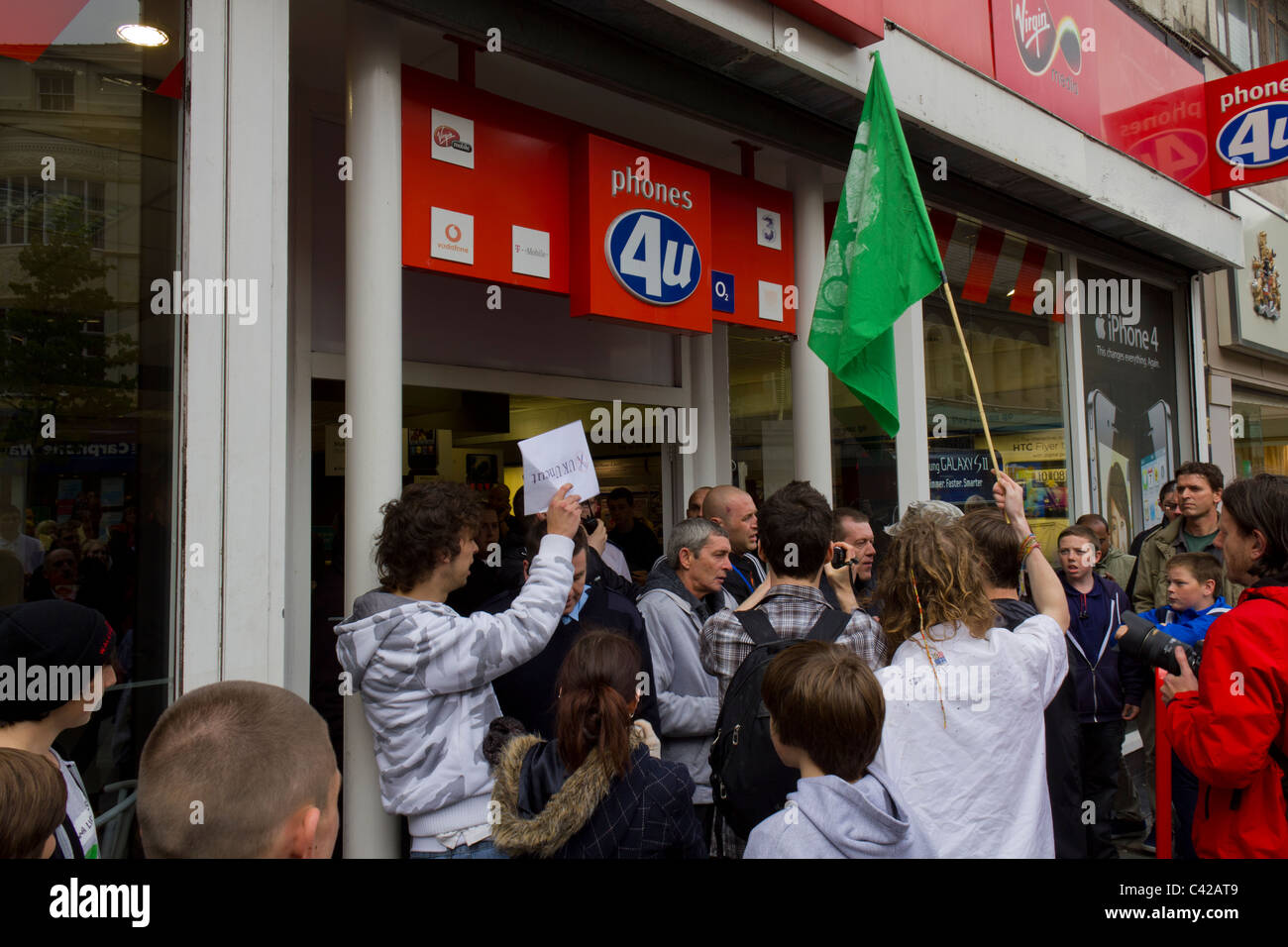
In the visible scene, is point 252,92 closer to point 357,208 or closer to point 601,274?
point 357,208


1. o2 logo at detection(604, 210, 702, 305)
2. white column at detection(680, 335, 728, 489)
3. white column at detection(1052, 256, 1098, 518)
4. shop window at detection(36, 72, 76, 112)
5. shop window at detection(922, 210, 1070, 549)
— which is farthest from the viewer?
white column at detection(1052, 256, 1098, 518)

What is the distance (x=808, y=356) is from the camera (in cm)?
617

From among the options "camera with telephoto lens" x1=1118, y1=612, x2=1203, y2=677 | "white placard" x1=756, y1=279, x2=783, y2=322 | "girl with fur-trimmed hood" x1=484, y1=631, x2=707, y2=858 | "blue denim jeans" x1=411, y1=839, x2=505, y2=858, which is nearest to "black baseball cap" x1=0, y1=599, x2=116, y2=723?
"girl with fur-trimmed hood" x1=484, y1=631, x2=707, y2=858

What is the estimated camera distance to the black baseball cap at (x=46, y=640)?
2.06 metres

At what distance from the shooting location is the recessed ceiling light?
3.45 m

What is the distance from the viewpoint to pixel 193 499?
11.0ft

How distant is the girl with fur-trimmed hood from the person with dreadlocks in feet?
1.87

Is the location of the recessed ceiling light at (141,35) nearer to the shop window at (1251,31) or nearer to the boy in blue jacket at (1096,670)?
the boy in blue jacket at (1096,670)

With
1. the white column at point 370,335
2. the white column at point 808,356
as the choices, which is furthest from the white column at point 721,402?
the white column at point 370,335

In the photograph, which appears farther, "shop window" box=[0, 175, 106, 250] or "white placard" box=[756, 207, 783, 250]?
"white placard" box=[756, 207, 783, 250]

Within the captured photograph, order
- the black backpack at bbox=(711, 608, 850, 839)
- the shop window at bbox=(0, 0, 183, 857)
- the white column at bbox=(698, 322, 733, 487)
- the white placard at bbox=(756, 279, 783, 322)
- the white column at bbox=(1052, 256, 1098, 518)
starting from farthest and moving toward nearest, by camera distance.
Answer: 1. the white column at bbox=(1052, 256, 1098, 518)
2. the white column at bbox=(698, 322, 733, 487)
3. the white placard at bbox=(756, 279, 783, 322)
4. the shop window at bbox=(0, 0, 183, 857)
5. the black backpack at bbox=(711, 608, 850, 839)

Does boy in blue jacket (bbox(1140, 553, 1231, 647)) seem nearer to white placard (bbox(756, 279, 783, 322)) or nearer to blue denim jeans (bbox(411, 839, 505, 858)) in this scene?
white placard (bbox(756, 279, 783, 322))

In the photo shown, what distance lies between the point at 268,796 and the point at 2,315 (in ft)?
8.56

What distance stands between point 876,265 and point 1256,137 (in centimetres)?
677
